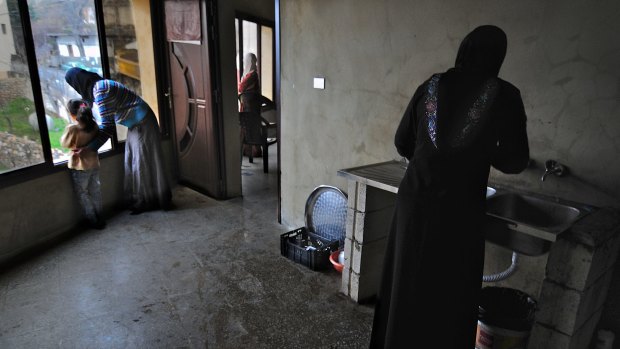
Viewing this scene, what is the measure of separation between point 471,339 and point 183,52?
3676mm

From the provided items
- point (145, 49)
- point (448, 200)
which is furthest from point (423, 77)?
point (145, 49)

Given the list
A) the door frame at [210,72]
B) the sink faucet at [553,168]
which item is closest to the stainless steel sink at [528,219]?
the sink faucet at [553,168]

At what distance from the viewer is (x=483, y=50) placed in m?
1.40

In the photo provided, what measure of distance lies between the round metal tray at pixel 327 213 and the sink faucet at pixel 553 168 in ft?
4.39

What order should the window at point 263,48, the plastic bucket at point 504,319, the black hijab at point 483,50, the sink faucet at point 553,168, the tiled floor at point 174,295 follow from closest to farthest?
the black hijab at point 483,50, the plastic bucket at point 504,319, the sink faucet at point 553,168, the tiled floor at point 174,295, the window at point 263,48

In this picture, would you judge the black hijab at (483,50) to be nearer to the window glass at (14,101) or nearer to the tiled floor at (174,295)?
the tiled floor at (174,295)

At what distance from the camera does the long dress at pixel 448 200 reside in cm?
143

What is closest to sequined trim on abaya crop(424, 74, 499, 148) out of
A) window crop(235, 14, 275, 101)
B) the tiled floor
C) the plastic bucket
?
the plastic bucket

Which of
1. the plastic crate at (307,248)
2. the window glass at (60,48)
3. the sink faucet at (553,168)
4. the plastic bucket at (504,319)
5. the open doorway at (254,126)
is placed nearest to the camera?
the plastic bucket at (504,319)

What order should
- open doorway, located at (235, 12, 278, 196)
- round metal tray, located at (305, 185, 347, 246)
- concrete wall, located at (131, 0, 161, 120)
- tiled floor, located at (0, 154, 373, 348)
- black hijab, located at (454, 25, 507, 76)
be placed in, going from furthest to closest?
open doorway, located at (235, 12, 278, 196)
concrete wall, located at (131, 0, 161, 120)
round metal tray, located at (305, 185, 347, 246)
tiled floor, located at (0, 154, 373, 348)
black hijab, located at (454, 25, 507, 76)

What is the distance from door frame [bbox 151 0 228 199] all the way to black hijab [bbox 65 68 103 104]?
98cm

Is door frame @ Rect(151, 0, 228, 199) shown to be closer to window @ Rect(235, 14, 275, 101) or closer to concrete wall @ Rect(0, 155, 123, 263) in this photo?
concrete wall @ Rect(0, 155, 123, 263)

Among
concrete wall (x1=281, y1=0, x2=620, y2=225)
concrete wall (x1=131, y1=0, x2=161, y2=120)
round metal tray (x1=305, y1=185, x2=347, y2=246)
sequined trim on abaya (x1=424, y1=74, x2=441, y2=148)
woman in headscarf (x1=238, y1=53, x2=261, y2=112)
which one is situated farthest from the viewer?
woman in headscarf (x1=238, y1=53, x2=261, y2=112)

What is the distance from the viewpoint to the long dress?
4.69ft
